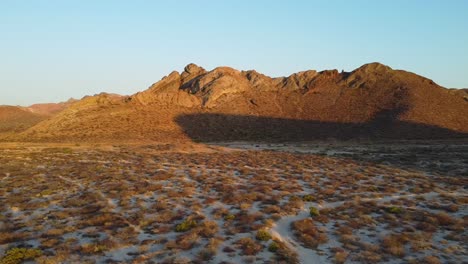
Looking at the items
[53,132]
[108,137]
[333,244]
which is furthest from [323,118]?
[333,244]

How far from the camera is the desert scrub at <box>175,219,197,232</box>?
17406 millimetres

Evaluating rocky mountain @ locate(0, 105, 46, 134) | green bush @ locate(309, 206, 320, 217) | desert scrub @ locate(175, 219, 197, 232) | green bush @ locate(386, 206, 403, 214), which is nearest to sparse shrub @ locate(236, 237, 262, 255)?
desert scrub @ locate(175, 219, 197, 232)

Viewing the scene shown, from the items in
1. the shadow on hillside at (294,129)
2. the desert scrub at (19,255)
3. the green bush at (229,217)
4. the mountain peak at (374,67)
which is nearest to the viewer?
the desert scrub at (19,255)

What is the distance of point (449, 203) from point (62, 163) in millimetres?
34338

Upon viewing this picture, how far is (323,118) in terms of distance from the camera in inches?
3398

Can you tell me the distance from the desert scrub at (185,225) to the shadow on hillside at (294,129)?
2093 inches

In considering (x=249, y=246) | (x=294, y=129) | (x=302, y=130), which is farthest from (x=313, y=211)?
(x=294, y=129)

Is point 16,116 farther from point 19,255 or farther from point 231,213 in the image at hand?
point 19,255

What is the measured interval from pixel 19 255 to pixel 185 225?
681cm

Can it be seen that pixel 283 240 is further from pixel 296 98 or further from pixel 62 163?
pixel 296 98

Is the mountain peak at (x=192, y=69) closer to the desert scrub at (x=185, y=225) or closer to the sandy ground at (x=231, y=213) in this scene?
the sandy ground at (x=231, y=213)

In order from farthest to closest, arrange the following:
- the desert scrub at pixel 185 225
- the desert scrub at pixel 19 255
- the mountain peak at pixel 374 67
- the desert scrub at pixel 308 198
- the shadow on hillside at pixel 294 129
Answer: the mountain peak at pixel 374 67
the shadow on hillside at pixel 294 129
the desert scrub at pixel 308 198
the desert scrub at pixel 185 225
the desert scrub at pixel 19 255

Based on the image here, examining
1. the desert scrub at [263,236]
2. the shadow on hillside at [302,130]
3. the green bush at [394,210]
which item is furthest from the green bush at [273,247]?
the shadow on hillside at [302,130]

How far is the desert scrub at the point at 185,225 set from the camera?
17406 mm
